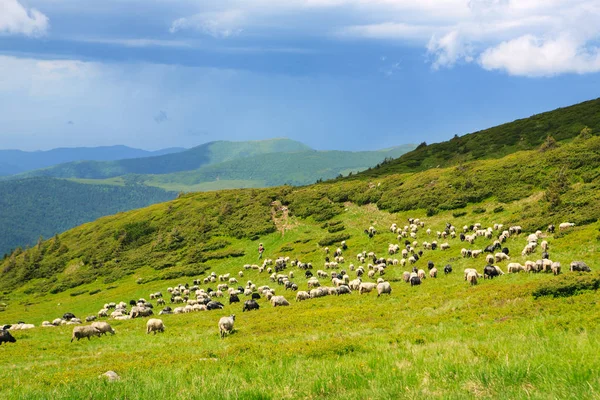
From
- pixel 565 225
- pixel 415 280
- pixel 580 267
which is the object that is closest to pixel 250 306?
pixel 415 280

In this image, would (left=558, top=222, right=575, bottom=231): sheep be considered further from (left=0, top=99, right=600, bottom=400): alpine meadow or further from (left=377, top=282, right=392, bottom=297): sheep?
(left=377, top=282, right=392, bottom=297): sheep

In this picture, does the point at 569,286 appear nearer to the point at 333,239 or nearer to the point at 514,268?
the point at 514,268

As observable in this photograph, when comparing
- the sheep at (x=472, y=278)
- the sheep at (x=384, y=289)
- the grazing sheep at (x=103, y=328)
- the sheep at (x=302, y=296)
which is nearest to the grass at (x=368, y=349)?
the sheep at (x=472, y=278)

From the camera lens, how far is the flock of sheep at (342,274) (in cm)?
2845

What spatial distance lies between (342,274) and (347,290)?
Answer: 1063 cm

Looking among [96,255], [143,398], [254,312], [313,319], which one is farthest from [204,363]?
[96,255]

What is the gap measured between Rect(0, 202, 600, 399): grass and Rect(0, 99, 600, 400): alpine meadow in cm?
8

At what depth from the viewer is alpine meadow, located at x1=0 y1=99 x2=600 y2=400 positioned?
28.4ft

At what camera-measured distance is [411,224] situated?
61094 millimetres

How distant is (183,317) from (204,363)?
21725 millimetres

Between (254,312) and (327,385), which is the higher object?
(327,385)

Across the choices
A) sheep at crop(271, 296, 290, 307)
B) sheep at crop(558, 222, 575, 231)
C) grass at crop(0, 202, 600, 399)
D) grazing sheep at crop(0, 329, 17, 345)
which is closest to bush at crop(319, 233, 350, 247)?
grass at crop(0, 202, 600, 399)

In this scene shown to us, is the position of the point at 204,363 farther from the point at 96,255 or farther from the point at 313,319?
the point at 96,255

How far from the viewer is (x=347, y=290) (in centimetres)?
3488
